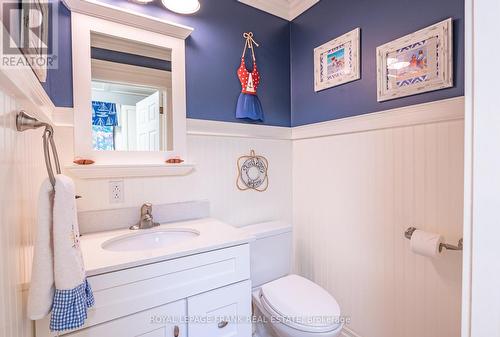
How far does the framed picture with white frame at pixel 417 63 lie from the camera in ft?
3.61

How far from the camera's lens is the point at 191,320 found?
3.43ft

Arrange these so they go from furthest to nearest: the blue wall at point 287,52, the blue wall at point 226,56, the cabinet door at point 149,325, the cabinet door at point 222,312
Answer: the blue wall at point 226,56 → the blue wall at point 287,52 → the cabinet door at point 222,312 → the cabinet door at point 149,325

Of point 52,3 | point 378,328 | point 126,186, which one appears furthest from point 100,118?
point 378,328

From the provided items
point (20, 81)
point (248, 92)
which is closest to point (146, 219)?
point (20, 81)

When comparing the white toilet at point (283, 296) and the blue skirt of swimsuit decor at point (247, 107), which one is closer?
the white toilet at point (283, 296)

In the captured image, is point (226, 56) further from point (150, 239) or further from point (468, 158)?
point (468, 158)

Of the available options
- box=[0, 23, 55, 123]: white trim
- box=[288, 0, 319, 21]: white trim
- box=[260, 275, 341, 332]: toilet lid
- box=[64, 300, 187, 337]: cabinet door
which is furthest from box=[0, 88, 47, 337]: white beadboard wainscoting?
box=[288, 0, 319, 21]: white trim

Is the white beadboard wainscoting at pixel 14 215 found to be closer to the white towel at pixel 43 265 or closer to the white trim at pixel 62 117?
the white towel at pixel 43 265

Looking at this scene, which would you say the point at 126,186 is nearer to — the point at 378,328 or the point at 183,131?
the point at 183,131

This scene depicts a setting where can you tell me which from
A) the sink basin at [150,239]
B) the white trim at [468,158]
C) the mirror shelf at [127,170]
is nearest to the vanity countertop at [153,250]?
the sink basin at [150,239]

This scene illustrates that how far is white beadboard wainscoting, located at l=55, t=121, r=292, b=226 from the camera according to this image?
1312 millimetres

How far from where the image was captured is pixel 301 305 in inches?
49.1

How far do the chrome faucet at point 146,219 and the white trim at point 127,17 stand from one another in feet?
3.28

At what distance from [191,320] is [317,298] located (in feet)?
2.14
